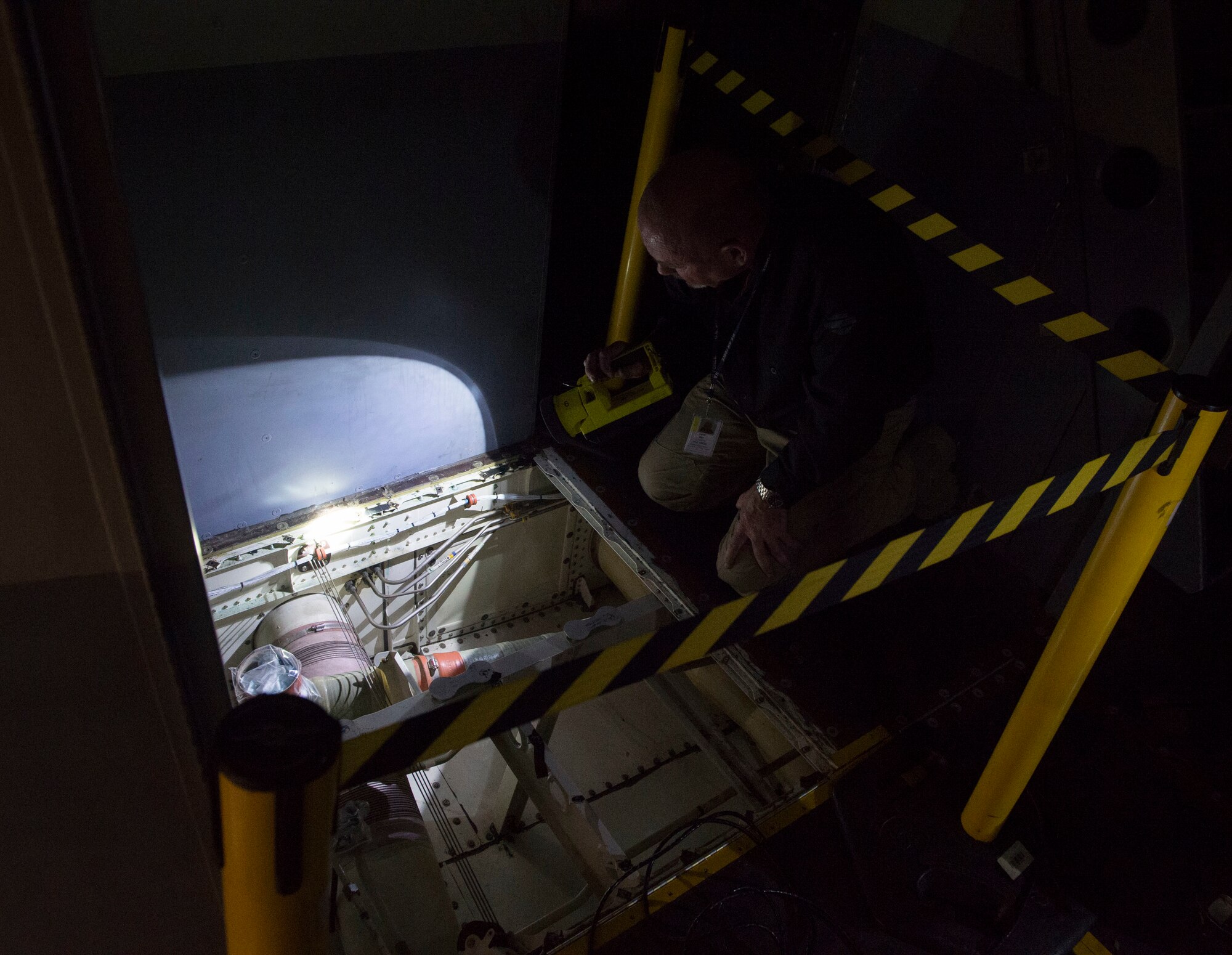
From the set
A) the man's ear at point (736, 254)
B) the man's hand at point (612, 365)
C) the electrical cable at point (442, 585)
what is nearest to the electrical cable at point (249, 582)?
the electrical cable at point (442, 585)


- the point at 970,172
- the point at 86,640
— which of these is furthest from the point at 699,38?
the point at 86,640

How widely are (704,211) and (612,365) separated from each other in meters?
0.93

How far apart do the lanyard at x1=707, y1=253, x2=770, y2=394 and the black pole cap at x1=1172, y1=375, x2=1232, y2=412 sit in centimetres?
113

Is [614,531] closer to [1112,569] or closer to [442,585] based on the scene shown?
[442,585]

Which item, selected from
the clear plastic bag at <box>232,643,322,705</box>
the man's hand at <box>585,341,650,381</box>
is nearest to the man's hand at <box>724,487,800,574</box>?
the man's hand at <box>585,341,650,381</box>

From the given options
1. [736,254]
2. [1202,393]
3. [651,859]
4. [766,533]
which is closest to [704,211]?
[736,254]

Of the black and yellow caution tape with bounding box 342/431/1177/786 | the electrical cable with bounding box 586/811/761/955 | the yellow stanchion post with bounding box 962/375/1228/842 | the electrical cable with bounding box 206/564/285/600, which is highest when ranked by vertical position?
the electrical cable with bounding box 206/564/285/600

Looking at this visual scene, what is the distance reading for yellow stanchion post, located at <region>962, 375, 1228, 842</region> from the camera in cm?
156

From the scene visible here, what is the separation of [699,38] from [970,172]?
39.8 inches

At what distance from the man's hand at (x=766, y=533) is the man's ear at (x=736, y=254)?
65cm

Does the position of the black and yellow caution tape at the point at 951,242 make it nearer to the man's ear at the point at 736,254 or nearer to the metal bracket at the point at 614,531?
the man's ear at the point at 736,254

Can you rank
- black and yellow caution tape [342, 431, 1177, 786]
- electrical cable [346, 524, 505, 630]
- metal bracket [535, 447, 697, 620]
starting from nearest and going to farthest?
1. black and yellow caution tape [342, 431, 1177, 786]
2. metal bracket [535, 447, 697, 620]
3. electrical cable [346, 524, 505, 630]

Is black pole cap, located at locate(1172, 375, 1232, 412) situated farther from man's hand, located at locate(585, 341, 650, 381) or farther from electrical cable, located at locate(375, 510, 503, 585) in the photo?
electrical cable, located at locate(375, 510, 503, 585)

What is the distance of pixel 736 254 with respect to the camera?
2334mm
